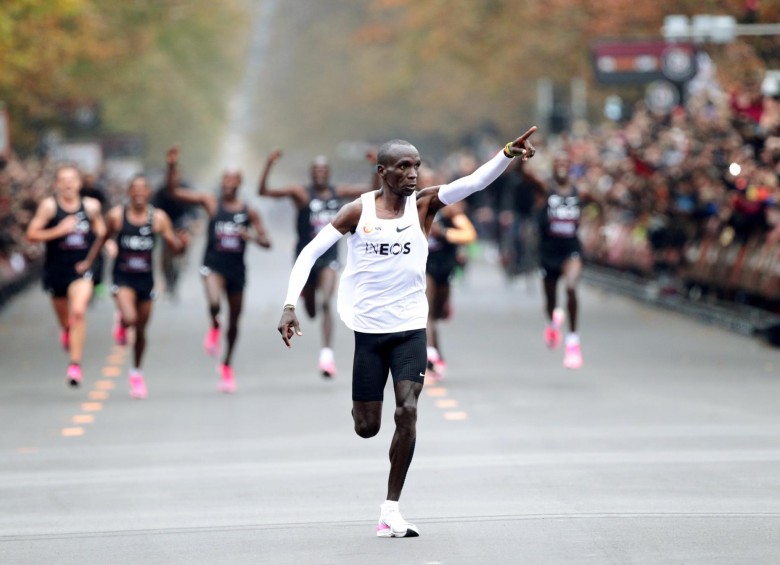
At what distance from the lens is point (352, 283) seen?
9555mm

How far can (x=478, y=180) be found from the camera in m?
9.38

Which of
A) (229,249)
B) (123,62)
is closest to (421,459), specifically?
(229,249)

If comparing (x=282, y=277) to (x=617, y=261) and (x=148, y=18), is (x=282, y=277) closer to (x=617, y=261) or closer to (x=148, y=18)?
(x=617, y=261)

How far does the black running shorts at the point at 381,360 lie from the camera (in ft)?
30.9

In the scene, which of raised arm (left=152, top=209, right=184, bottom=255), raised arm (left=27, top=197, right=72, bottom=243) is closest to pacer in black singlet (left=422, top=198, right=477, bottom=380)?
raised arm (left=152, top=209, right=184, bottom=255)

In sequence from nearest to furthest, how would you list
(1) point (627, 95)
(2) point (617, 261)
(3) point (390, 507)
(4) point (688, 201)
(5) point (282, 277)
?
(3) point (390, 507) → (4) point (688, 201) → (2) point (617, 261) → (5) point (282, 277) → (1) point (627, 95)

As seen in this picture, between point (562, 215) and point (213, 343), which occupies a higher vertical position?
A: point (562, 215)

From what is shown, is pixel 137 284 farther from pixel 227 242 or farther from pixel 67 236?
pixel 67 236

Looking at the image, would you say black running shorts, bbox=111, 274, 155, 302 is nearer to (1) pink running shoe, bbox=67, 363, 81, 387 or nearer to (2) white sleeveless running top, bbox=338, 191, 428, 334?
(1) pink running shoe, bbox=67, 363, 81, 387

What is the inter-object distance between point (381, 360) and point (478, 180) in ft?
3.22

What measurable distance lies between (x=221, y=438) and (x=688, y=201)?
13.9 m

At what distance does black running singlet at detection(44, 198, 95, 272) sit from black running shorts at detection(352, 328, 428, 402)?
27.9 ft

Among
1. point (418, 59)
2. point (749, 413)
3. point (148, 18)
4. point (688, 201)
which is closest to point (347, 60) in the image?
point (418, 59)

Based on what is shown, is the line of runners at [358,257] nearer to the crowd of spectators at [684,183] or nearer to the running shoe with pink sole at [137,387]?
the running shoe with pink sole at [137,387]
